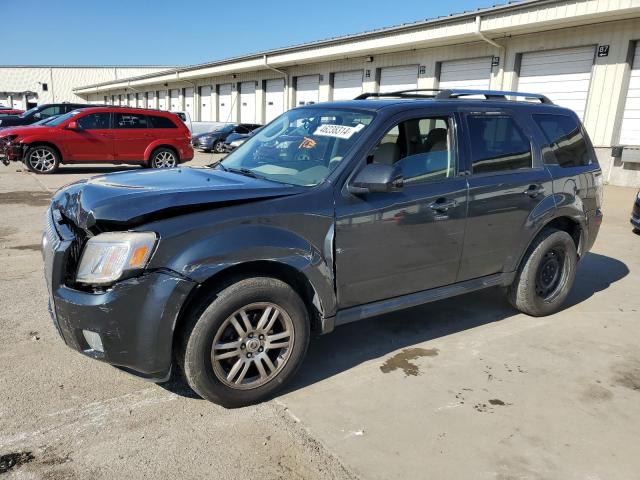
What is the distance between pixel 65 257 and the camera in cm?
279


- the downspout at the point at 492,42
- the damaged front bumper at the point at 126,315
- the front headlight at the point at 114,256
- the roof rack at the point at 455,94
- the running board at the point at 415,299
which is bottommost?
the running board at the point at 415,299

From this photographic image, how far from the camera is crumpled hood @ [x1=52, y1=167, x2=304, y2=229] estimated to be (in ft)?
8.94

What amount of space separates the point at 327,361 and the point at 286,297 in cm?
90

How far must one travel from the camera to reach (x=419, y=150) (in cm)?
376

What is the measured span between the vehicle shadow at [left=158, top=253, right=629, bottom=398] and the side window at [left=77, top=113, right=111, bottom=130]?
39.5ft

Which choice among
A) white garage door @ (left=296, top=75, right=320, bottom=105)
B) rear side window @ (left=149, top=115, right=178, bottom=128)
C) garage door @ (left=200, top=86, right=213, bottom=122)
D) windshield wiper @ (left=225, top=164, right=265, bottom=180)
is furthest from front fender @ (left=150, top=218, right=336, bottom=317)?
garage door @ (left=200, top=86, right=213, bottom=122)

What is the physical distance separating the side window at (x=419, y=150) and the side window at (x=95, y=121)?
12343 mm

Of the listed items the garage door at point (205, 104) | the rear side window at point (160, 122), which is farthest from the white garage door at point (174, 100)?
the rear side window at point (160, 122)

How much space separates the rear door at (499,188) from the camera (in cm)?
394

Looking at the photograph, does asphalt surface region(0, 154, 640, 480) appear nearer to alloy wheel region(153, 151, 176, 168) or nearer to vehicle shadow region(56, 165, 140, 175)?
alloy wheel region(153, 151, 176, 168)

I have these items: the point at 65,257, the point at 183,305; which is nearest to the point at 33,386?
the point at 65,257

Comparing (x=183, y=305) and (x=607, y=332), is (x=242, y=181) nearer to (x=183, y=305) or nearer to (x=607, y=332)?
(x=183, y=305)

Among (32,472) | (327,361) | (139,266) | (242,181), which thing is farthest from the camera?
(327,361)

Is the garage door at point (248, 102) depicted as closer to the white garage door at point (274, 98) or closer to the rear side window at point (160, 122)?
the white garage door at point (274, 98)
